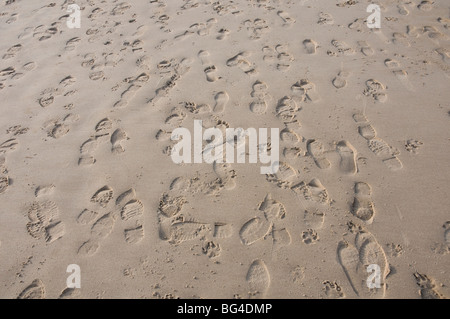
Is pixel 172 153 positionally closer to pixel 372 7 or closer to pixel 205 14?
pixel 205 14

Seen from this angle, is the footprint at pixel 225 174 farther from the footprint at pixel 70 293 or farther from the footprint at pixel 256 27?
the footprint at pixel 256 27

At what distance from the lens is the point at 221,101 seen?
2.34 meters

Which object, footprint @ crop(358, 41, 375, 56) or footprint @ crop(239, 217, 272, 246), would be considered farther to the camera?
footprint @ crop(358, 41, 375, 56)

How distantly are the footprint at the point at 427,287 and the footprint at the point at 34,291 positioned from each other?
1.77 m

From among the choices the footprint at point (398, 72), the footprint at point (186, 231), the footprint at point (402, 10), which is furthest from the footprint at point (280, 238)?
the footprint at point (402, 10)

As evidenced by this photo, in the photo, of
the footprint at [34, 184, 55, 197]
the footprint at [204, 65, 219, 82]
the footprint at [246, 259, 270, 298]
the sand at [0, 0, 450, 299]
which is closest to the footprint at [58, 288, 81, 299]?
the sand at [0, 0, 450, 299]

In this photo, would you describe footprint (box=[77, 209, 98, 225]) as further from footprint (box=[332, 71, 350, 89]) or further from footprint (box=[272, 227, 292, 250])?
footprint (box=[332, 71, 350, 89])

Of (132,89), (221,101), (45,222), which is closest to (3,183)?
(45,222)

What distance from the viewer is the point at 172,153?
204 centimetres

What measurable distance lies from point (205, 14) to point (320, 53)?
134cm

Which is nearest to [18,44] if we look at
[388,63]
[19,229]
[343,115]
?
[19,229]

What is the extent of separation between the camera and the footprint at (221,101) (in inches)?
89.8

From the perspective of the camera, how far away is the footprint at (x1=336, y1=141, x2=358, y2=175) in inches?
74.2

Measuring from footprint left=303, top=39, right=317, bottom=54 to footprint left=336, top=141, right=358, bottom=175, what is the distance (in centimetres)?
110
